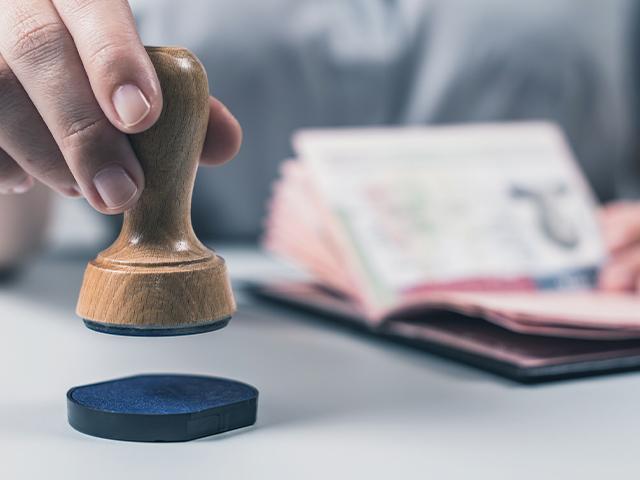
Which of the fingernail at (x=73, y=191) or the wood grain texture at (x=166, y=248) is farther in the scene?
the fingernail at (x=73, y=191)

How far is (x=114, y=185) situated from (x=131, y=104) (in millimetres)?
51

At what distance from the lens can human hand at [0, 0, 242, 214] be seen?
20.9 inches

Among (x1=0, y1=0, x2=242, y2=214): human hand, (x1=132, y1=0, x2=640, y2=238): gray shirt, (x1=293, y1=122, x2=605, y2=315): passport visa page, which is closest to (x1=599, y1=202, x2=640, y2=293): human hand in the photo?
(x1=293, y1=122, x2=605, y2=315): passport visa page

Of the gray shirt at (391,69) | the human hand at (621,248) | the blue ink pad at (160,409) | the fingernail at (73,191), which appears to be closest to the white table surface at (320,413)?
the blue ink pad at (160,409)

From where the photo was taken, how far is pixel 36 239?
1.10m

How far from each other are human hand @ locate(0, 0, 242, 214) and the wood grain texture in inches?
0.6

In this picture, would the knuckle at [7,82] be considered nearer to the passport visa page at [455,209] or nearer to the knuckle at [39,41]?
the knuckle at [39,41]

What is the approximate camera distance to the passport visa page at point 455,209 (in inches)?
37.4

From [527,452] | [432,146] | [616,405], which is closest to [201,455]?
[527,452]

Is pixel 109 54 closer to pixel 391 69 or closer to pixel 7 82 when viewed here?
pixel 7 82

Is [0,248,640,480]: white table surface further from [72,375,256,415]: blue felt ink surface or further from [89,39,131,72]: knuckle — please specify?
[89,39,131,72]: knuckle

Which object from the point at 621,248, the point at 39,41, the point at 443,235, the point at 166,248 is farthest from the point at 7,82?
the point at 621,248

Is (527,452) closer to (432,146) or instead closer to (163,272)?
(163,272)

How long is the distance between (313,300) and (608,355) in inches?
12.5
